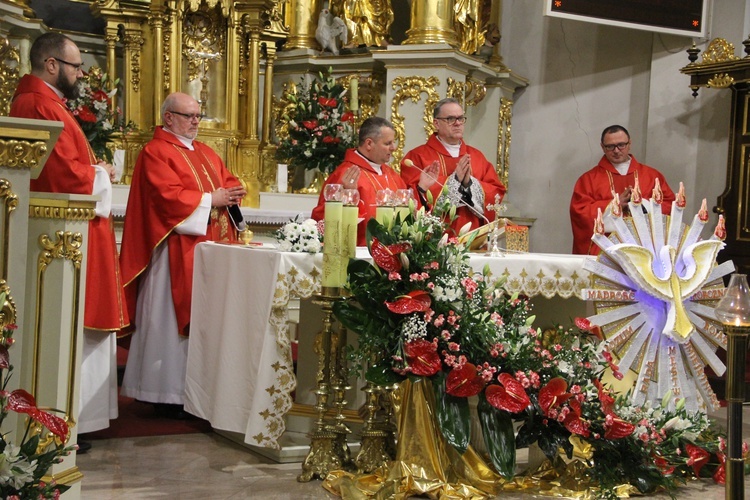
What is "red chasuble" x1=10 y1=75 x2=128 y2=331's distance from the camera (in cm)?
446

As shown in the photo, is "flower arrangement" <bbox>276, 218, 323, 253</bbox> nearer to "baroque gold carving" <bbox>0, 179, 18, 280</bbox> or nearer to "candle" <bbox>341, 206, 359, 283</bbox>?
"candle" <bbox>341, 206, 359, 283</bbox>

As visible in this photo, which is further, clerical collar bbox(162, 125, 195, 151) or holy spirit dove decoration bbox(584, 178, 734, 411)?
clerical collar bbox(162, 125, 195, 151)

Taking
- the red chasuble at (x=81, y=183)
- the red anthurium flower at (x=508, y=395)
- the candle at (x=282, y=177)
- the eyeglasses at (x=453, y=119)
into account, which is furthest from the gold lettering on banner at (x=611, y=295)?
the candle at (x=282, y=177)

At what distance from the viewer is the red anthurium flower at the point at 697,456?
433 centimetres

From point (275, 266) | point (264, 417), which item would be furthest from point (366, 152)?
point (264, 417)

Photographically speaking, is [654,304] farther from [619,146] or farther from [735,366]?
[619,146]

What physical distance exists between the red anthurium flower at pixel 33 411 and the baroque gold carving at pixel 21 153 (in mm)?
757

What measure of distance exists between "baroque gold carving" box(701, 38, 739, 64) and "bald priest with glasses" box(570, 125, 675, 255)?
1201mm

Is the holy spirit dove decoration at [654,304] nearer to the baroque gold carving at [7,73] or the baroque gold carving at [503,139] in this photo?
the baroque gold carving at [503,139]

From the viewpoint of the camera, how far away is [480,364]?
4102 mm

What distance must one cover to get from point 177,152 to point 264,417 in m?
2.03

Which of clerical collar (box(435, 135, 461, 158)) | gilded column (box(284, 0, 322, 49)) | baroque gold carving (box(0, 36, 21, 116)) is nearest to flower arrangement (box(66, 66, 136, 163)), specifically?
baroque gold carving (box(0, 36, 21, 116))

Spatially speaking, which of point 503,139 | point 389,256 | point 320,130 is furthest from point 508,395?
point 503,139

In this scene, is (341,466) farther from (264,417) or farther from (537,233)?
(537,233)
